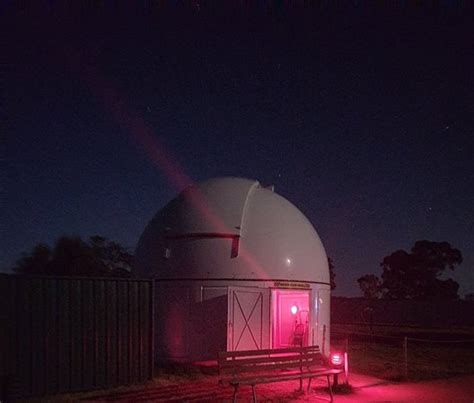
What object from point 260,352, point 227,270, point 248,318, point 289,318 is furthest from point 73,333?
point 289,318

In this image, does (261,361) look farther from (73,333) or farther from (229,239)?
(229,239)

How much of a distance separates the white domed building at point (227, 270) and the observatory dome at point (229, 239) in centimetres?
3

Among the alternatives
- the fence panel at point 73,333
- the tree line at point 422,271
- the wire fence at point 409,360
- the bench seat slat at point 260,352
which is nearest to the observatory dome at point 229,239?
the wire fence at point 409,360

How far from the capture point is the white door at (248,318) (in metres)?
17.6

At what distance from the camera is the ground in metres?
12.3

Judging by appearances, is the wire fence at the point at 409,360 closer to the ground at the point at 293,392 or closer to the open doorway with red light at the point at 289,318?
the ground at the point at 293,392

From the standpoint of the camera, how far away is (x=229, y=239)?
1847 centimetres

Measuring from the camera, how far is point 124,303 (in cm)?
1396

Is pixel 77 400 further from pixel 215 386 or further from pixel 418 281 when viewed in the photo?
pixel 418 281

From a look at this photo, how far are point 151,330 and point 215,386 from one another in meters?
1.98

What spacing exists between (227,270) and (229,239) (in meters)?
0.98

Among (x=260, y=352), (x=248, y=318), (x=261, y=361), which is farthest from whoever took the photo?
(x=248, y=318)

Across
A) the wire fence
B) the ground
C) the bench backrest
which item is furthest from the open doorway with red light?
the bench backrest

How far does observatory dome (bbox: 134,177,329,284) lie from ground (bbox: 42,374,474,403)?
13.7ft
